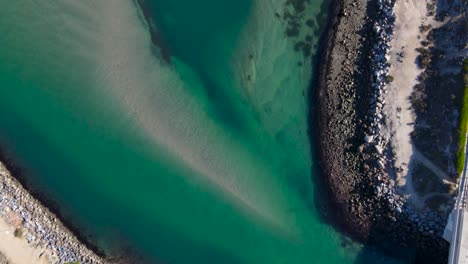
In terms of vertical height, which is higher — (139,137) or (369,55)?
(369,55)

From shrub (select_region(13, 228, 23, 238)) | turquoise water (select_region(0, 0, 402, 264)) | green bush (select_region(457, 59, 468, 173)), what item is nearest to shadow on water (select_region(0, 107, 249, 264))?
turquoise water (select_region(0, 0, 402, 264))

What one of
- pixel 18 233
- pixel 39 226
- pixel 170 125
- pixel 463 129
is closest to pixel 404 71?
pixel 463 129

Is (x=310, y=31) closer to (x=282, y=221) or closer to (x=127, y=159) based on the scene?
(x=282, y=221)

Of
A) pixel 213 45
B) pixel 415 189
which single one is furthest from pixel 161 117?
pixel 415 189

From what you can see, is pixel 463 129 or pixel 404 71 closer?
pixel 463 129

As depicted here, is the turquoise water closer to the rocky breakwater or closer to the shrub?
the rocky breakwater

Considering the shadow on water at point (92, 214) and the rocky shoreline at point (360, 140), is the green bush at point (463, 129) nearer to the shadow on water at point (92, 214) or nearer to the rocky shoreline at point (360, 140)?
the rocky shoreline at point (360, 140)

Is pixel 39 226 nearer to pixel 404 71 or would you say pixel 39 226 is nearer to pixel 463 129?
pixel 404 71
